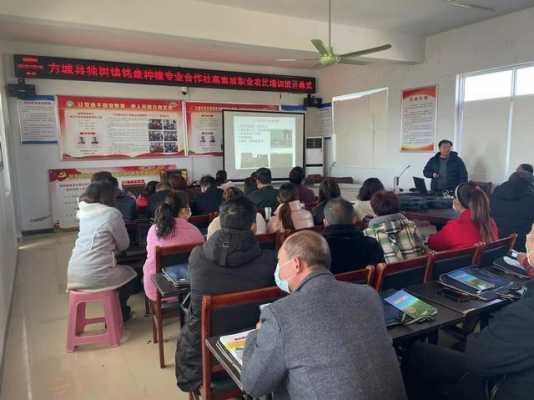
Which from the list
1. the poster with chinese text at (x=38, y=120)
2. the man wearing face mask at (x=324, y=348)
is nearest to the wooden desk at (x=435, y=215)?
the man wearing face mask at (x=324, y=348)

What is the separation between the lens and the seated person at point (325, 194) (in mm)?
3639

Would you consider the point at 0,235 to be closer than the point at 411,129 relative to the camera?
Yes

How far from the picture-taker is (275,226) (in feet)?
10.8

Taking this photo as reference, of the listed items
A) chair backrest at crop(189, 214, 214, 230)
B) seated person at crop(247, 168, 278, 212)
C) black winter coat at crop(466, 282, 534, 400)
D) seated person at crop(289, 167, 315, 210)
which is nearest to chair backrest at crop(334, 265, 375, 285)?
black winter coat at crop(466, 282, 534, 400)

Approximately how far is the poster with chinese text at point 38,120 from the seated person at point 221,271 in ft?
18.5

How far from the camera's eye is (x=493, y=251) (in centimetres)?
244

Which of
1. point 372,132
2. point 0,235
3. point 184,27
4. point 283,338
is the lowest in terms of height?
point 0,235

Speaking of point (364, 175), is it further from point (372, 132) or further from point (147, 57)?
point (147, 57)

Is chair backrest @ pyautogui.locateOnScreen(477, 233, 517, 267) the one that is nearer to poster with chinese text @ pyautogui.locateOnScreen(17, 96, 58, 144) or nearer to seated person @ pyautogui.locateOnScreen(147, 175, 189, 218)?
seated person @ pyautogui.locateOnScreen(147, 175, 189, 218)

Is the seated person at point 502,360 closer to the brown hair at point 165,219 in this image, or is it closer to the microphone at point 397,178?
the brown hair at point 165,219

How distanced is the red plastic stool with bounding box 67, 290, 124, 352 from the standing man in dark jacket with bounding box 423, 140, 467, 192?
4.59 meters

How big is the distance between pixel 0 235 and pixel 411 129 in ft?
19.7

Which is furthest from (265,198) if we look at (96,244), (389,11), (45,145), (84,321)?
(45,145)

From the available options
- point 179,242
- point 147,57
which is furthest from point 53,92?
point 179,242
